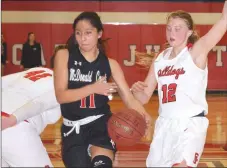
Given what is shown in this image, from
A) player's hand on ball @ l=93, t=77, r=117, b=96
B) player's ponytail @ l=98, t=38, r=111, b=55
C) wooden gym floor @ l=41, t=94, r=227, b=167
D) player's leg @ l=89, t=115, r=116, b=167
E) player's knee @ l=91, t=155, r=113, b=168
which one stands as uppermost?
player's ponytail @ l=98, t=38, r=111, b=55

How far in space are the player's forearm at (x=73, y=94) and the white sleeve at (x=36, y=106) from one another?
2.3 inches

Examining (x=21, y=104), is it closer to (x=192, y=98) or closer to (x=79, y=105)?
(x=79, y=105)

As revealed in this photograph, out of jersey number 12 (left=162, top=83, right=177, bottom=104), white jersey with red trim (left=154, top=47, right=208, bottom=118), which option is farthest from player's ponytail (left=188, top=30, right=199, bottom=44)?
jersey number 12 (left=162, top=83, right=177, bottom=104)

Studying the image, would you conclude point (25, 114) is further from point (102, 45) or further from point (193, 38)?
point (193, 38)

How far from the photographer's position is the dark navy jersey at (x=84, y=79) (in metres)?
3.53

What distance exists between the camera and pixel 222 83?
11.2 meters

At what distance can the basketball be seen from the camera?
3527mm

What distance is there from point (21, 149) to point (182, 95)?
126 cm

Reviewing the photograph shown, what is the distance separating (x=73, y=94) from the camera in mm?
3369

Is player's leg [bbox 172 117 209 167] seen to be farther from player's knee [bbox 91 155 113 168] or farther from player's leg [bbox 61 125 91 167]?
player's leg [bbox 61 125 91 167]

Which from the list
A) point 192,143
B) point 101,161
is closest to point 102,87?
point 101,161

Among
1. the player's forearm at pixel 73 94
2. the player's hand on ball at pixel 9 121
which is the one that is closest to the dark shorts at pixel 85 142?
the player's forearm at pixel 73 94

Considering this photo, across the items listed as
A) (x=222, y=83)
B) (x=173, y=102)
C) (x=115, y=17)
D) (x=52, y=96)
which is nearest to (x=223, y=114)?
(x=222, y=83)

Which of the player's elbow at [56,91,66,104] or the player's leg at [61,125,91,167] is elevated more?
the player's elbow at [56,91,66,104]
